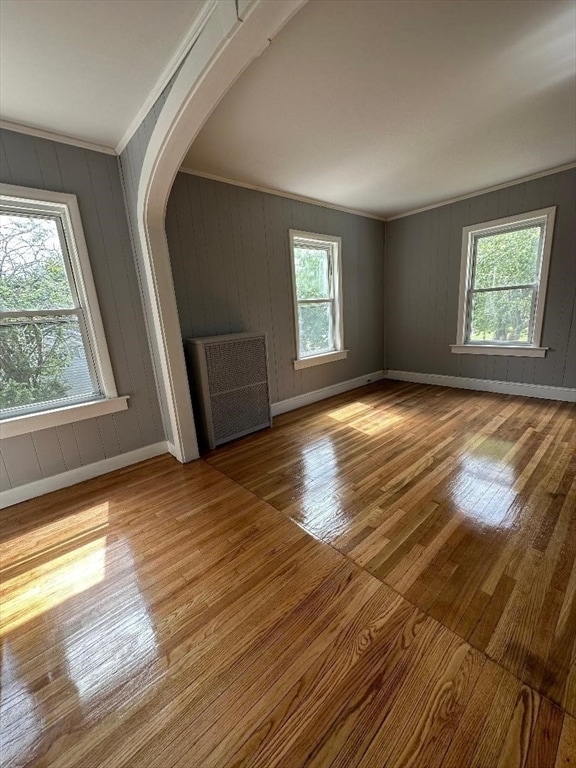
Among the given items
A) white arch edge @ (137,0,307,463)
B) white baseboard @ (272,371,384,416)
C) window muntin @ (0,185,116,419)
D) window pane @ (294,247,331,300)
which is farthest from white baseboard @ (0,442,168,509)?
window pane @ (294,247,331,300)

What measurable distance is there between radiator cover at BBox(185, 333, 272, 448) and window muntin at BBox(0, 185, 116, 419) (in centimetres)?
79

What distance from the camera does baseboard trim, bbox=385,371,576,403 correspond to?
144 inches

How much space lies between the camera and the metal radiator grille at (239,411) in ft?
9.73

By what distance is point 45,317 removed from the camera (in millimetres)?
2258

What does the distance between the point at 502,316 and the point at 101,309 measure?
182 inches

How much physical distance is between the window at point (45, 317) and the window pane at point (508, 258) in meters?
4.52

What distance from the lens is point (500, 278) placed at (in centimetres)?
388

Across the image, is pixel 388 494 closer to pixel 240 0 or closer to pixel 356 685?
pixel 356 685

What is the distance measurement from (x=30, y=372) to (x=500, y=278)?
5112mm

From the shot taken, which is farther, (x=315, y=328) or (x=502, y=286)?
(x=315, y=328)

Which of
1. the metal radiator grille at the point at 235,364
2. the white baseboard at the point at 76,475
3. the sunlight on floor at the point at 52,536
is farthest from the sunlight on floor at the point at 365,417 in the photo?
the sunlight on floor at the point at 52,536

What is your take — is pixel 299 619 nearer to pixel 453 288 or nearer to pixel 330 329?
pixel 330 329

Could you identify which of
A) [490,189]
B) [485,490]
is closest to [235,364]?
[485,490]

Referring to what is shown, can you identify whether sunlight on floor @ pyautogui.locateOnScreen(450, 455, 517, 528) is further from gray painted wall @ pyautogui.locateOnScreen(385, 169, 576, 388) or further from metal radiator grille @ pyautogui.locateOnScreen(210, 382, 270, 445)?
gray painted wall @ pyautogui.locateOnScreen(385, 169, 576, 388)
